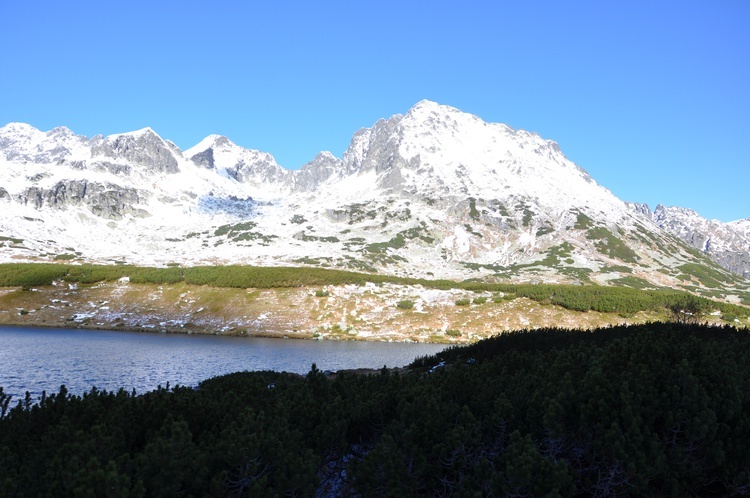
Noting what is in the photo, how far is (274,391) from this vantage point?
14.8m

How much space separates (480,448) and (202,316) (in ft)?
258

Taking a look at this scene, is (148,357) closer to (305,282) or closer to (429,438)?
(429,438)

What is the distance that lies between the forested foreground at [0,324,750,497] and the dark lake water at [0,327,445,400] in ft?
74.4

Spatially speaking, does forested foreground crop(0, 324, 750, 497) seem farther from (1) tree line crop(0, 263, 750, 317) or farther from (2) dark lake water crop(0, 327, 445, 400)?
(1) tree line crop(0, 263, 750, 317)

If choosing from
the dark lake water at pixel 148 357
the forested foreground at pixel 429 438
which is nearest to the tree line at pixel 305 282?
the dark lake water at pixel 148 357

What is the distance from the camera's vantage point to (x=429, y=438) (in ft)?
34.9

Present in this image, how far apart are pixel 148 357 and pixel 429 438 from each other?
154 feet

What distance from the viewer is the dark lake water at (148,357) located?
36.7 metres

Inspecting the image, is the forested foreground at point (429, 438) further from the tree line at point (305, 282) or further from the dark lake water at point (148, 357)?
the tree line at point (305, 282)

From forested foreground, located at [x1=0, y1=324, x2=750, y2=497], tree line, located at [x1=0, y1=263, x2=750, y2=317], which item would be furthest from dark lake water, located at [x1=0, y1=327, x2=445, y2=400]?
tree line, located at [x1=0, y1=263, x2=750, y2=317]

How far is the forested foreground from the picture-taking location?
347 inches

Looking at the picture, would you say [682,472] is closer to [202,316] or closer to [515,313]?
[515,313]

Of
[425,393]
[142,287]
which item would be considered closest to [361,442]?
[425,393]

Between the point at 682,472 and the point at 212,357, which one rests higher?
the point at 682,472
